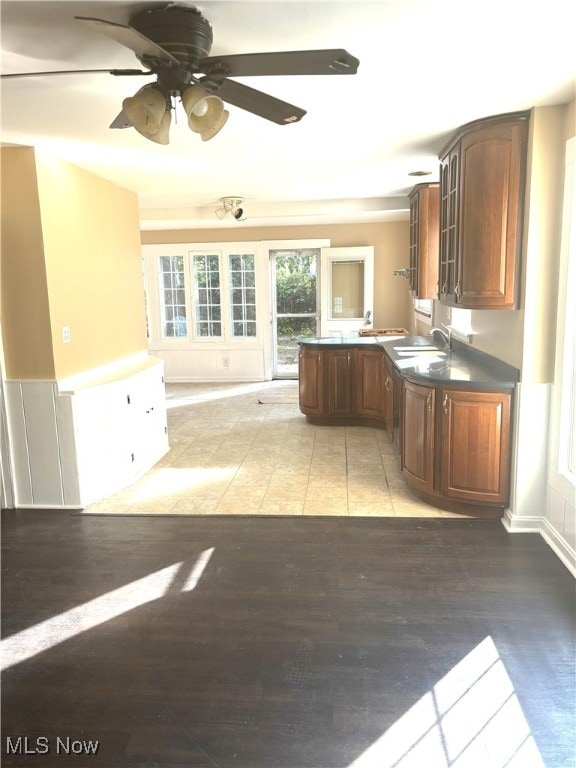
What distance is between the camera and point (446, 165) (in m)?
3.77

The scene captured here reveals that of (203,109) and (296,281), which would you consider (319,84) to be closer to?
(203,109)

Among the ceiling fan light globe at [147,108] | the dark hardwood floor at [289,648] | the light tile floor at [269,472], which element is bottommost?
the dark hardwood floor at [289,648]

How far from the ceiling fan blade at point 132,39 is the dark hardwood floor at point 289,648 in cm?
221

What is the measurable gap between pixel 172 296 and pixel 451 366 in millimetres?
5512

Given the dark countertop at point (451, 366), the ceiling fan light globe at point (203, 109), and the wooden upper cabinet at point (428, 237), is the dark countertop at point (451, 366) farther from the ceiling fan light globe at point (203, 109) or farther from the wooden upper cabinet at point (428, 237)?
the ceiling fan light globe at point (203, 109)

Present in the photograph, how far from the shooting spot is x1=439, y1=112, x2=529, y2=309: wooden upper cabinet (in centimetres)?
314

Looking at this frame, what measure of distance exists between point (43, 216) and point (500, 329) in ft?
10.1

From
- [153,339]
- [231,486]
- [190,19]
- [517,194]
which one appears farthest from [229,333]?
[190,19]

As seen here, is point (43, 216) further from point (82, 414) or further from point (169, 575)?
point (169, 575)

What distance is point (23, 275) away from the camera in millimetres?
3572

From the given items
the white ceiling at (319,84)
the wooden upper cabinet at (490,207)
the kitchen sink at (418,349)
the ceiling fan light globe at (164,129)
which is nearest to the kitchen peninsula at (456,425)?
the kitchen sink at (418,349)

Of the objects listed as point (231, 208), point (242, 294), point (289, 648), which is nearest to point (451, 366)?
point (289, 648)

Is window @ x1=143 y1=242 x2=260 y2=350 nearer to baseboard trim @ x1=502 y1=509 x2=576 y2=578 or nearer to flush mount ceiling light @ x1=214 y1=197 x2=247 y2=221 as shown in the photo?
flush mount ceiling light @ x1=214 y1=197 x2=247 y2=221

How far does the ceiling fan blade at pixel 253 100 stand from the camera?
1.93 metres
